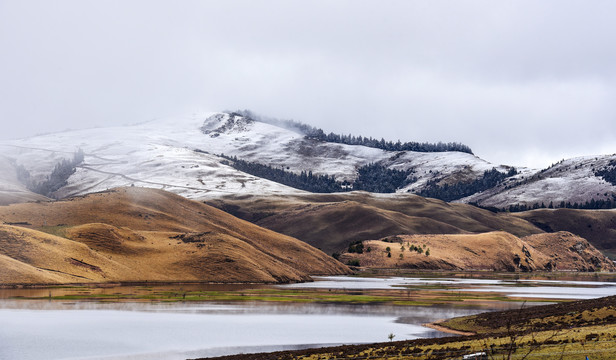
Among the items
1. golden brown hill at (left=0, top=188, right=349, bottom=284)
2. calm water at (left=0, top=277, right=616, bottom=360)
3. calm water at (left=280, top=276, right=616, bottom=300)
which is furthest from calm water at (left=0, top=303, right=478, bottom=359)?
golden brown hill at (left=0, top=188, right=349, bottom=284)

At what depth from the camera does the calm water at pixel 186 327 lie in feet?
163

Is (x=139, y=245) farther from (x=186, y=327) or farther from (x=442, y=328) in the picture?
(x=442, y=328)

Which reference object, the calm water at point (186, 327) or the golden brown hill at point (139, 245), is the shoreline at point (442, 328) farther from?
the golden brown hill at point (139, 245)

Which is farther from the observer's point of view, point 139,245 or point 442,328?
point 139,245

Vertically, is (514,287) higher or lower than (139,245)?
lower

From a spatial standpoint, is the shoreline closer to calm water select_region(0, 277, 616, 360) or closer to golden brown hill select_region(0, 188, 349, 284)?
calm water select_region(0, 277, 616, 360)

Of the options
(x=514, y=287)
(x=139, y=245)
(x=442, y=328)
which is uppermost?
(x=139, y=245)

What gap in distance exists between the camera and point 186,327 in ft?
204

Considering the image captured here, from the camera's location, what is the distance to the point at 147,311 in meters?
74.4

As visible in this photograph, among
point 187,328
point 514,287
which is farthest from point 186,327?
point 514,287

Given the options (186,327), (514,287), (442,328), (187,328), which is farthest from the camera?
(514,287)

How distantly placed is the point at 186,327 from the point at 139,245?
8102 centimetres

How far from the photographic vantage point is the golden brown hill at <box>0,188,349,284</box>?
386ft

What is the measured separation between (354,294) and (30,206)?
90810 mm
